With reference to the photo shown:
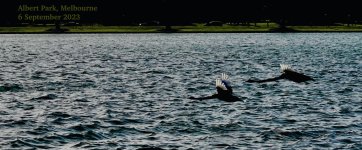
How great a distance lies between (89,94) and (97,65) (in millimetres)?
33507

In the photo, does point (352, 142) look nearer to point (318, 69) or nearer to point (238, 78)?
point (238, 78)

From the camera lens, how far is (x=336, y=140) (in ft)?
93.1

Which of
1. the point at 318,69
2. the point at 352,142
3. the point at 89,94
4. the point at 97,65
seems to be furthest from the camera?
the point at 97,65

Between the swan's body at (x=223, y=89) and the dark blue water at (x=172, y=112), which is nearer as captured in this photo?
the dark blue water at (x=172, y=112)

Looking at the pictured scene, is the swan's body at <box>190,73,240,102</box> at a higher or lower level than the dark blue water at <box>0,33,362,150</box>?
higher

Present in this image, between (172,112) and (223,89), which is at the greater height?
(223,89)

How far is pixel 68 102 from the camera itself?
1635 inches

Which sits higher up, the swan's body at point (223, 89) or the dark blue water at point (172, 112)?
the swan's body at point (223, 89)

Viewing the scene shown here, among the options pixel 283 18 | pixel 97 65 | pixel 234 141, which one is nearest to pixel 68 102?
pixel 234 141

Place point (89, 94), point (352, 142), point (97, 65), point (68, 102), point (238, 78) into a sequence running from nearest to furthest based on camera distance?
point (352, 142)
point (68, 102)
point (89, 94)
point (238, 78)
point (97, 65)

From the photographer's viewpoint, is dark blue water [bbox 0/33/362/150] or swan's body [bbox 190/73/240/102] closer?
dark blue water [bbox 0/33/362/150]

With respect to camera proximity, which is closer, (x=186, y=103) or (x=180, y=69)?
(x=186, y=103)

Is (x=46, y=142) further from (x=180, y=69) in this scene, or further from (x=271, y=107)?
(x=180, y=69)

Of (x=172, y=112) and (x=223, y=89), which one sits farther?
(x=223, y=89)
